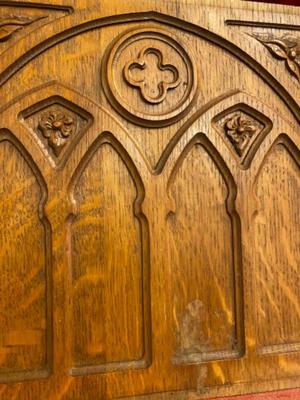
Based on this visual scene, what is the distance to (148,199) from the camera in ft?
2.59

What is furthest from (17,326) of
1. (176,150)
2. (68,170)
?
(176,150)

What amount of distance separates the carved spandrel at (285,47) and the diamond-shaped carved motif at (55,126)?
295 mm

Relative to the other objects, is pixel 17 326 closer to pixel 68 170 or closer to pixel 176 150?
pixel 68 170

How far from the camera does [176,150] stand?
2.65 feet

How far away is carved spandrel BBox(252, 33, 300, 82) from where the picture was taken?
86 cm

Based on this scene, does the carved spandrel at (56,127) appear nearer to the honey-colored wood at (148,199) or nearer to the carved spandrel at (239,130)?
the honey-colored wood at (148,199)

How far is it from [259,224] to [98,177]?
0.81 feet

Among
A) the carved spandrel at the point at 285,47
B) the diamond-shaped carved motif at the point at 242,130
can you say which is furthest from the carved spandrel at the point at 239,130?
the carved spandrel at the point at 285,47

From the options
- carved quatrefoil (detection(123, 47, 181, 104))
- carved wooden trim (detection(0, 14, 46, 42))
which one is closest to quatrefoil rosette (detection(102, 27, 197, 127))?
carved quatrefoil (detection(123, 47, 181, 104))

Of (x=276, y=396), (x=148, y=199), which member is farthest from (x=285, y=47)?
(x=276, y=396)

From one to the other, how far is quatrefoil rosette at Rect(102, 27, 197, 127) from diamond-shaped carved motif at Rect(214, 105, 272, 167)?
0.21 ft

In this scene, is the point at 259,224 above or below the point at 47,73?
below

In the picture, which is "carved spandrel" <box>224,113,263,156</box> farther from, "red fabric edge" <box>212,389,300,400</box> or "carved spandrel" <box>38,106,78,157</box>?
"red fabric edge" <box>212,389,300,400</box>

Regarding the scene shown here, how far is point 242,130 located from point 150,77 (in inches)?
6.1
